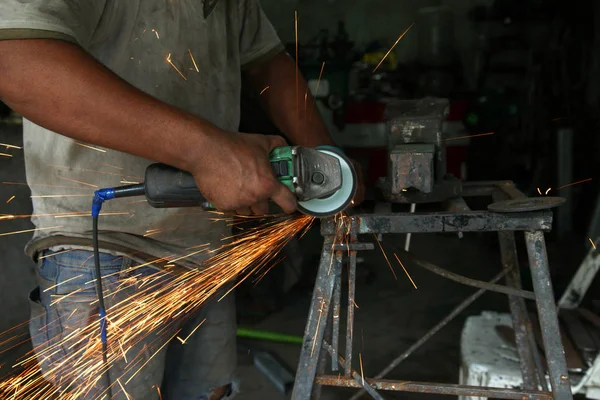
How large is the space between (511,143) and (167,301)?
140 inches

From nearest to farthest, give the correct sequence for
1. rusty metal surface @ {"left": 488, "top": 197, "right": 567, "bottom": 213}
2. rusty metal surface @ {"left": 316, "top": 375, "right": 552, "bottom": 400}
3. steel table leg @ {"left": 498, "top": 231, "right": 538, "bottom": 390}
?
rusty metal surface @ {"left": 488, "top": 197, "right": 567, "bottom": 213} → rusty metal surface @ {"left": 316, "top": 375, "right": 552, "bottom": 400} → steel table leg @ {"left": 498, "top": 231, "right": 538, "bottom": 390}

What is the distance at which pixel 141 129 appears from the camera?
1279 mm

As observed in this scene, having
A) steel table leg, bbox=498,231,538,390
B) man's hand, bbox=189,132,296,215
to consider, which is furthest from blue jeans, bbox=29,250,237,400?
steel table leg, bbox=498,231,538,390

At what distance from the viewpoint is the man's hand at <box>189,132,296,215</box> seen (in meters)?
1.28

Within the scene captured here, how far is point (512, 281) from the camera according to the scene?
2.14 meters

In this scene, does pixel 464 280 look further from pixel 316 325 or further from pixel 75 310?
pixel 75 310

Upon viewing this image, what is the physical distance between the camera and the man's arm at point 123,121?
3.95 ft

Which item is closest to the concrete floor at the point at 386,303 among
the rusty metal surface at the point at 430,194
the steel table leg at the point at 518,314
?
Answer: the steel table leg at the point at 518,314

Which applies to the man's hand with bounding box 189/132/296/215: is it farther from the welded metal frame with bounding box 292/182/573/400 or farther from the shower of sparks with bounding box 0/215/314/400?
the shower of sparks with bounding box 0/215/314/400

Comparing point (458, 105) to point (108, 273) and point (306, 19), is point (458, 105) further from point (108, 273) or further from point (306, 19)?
point (108, 273)

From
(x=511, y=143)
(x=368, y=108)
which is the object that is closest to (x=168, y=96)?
(x=368, y=108)

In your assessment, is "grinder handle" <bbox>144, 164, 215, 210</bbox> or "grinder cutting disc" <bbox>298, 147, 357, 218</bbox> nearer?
"grinder handle" <bbox>144, 164, 215, 210</bbox>

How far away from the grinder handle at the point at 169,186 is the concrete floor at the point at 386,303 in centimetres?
204

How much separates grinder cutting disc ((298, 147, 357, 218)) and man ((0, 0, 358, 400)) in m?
0.11
